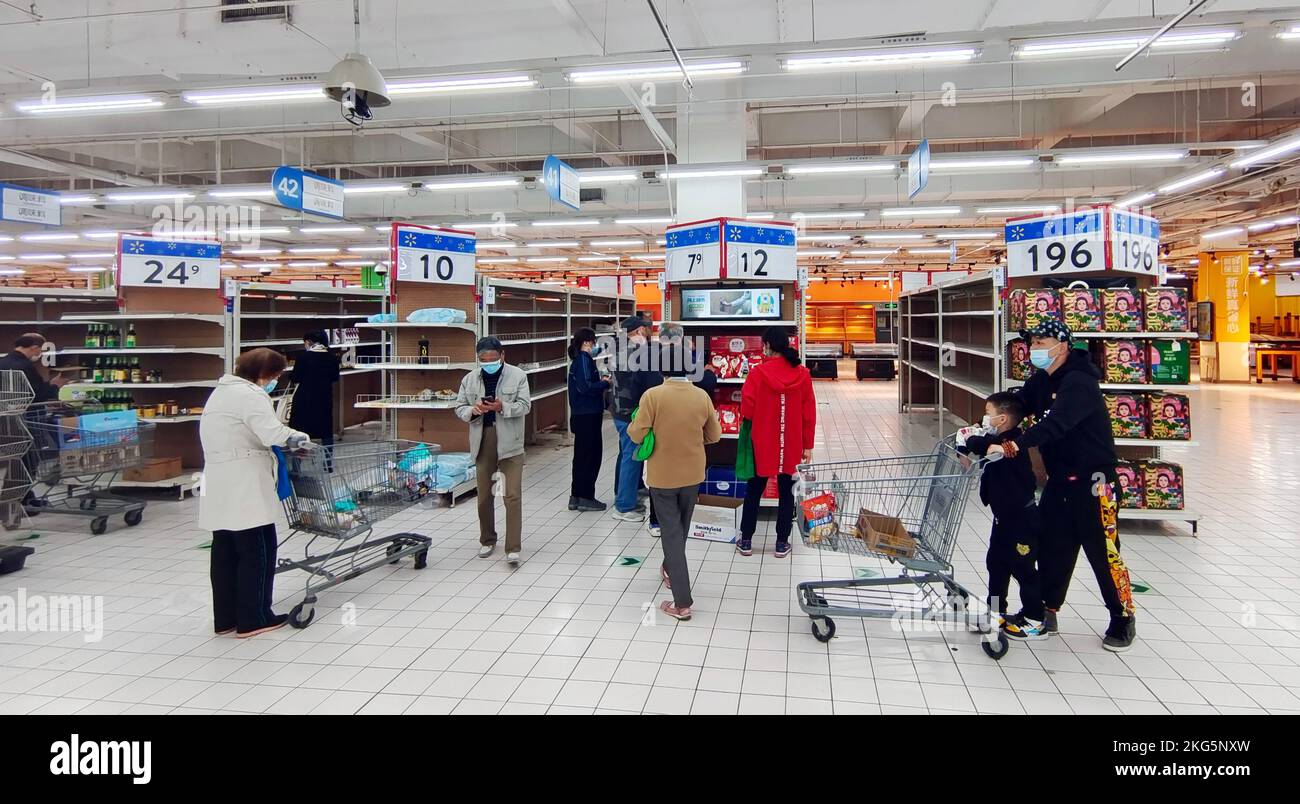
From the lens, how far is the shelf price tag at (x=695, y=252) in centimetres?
695

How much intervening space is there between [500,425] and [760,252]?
3201 millimetres

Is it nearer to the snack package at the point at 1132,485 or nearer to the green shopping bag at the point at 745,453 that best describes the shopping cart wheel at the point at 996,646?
the green shopping bag at the point at 745,453

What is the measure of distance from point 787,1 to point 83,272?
32.4 meters

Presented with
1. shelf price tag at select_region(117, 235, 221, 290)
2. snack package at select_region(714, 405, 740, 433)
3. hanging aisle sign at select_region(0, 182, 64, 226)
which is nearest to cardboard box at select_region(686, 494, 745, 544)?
snack package at select_region(714, 405, 740, 433)

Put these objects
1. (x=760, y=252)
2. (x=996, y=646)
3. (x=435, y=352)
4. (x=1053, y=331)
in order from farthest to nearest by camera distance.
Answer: (x=435, y=352) < (x=760, y=252) < (x=1053, y=331) < (x=996, y=646)

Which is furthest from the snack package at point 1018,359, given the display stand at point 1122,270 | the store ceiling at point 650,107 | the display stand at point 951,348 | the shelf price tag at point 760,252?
the store ceiling at point 650,107

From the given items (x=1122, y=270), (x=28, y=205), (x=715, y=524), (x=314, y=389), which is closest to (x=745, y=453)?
(x=715, y=524)

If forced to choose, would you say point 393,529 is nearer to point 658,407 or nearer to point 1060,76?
point 658,407

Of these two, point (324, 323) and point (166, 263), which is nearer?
point (166, 263)

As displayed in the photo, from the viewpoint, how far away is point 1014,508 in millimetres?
3869

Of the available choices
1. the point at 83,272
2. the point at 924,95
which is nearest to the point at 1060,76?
the point at 924,95

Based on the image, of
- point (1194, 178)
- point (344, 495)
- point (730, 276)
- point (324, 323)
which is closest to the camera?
point (344, 495)

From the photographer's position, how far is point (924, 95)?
10680mm

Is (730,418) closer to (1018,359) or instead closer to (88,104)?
(1018,359)
